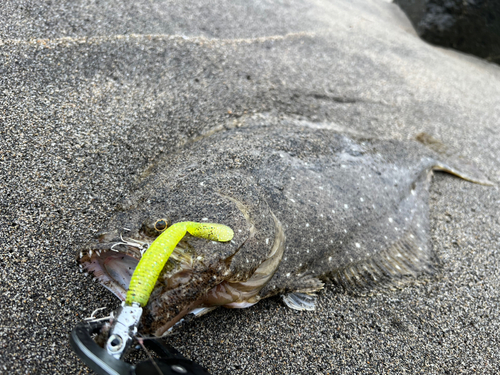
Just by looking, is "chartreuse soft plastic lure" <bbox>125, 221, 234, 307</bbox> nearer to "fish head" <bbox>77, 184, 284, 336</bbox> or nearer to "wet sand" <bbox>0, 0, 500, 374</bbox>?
"fish head" <bbox>77, 184, 284, 336</bbox>

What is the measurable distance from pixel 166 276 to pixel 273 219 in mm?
756

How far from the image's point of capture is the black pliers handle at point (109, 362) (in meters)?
1.24

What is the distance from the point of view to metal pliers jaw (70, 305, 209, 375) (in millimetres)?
1247

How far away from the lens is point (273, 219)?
6.85 feet

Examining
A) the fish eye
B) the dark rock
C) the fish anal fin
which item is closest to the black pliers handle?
the fish eye

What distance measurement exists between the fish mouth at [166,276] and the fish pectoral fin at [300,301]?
1.56ft

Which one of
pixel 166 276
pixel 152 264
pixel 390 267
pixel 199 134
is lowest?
pixel 390 267

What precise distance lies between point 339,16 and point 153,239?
5060 mm

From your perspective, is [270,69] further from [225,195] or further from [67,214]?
[67,214]

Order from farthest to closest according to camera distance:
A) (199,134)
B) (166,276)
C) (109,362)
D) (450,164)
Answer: (450,164)
(199,134)
(166,276)
(109,362)

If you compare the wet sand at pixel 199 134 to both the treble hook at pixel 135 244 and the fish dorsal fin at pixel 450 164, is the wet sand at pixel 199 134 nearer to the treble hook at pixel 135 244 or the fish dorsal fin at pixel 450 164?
the fish dorsal fin at pixel 450 164

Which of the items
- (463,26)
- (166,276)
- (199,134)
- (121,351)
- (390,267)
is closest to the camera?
(121,351)

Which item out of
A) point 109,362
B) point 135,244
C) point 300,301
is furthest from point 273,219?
point 109,362

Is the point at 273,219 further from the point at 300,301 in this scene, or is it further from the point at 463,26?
the point at 463,26
